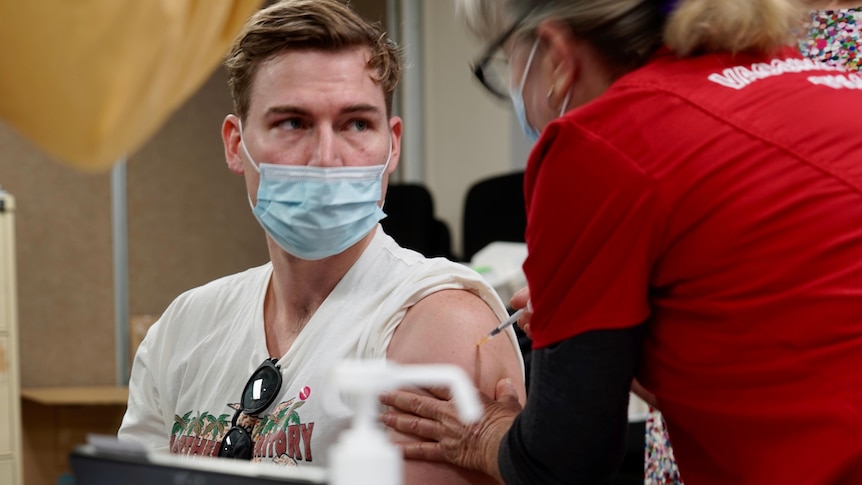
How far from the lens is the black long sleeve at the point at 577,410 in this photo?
995 mm

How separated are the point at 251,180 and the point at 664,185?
0.85m

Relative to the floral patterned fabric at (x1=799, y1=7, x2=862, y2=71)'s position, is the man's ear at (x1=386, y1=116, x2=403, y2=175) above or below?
below

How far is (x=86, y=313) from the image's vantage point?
449 centimetres

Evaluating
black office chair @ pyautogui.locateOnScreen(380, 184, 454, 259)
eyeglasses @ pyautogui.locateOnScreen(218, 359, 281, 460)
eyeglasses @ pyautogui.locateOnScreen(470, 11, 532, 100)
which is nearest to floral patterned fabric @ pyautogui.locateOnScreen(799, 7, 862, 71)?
eyeglasses @ pyautogui.locateOnScreen(470, 11, 532, 100)

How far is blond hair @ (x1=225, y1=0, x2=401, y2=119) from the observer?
1604mm

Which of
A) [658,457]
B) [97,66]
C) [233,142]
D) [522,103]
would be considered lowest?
[658,457]

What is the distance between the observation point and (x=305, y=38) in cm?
160

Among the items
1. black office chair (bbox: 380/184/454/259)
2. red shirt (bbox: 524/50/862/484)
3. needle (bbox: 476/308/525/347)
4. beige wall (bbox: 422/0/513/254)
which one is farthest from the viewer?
beige wall (bbox: 422/0/513/254)

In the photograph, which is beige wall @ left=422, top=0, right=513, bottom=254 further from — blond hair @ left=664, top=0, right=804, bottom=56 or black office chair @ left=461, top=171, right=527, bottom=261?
blond hair @ left=664, top=0, right=804, bottom=56

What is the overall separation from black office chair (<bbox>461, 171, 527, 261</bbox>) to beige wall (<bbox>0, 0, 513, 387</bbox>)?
1.47ft

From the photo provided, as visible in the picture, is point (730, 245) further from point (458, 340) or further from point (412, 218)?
point (412, 218)

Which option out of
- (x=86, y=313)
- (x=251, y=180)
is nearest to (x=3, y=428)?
(x=86, y=313)

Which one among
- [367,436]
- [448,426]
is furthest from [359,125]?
[367,436]

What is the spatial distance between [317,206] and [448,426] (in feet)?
1.59
